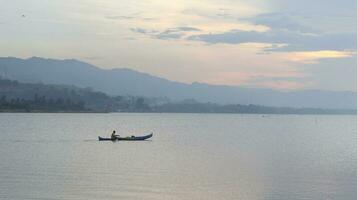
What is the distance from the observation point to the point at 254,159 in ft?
206

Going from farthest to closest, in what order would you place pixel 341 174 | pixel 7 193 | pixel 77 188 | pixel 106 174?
pixel 341 174
pixel 106 174
pixel 77 188
pixel 7 193

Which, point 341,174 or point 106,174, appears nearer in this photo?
point 106,174

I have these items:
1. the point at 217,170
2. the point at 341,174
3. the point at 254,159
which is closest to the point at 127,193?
the point at 217,170

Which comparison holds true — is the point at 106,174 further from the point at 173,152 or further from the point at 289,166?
the point at 173,152

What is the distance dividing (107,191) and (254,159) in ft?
97.8

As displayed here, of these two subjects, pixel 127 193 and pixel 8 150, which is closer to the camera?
pixel 127 193

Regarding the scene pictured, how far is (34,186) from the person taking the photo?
37.7 meters

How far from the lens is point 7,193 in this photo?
34.4 metres

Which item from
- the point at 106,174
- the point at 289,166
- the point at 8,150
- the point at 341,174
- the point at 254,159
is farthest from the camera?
the point at 8,150

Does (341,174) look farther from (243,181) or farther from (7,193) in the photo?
(7,193)

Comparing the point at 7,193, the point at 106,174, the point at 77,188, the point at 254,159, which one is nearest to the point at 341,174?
the point at 254,159

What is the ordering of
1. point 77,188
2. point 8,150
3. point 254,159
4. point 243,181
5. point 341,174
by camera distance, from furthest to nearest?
1. point 8,150
2. point 254,159
3. point 341,174
4. point 243,181
5. point 77,188

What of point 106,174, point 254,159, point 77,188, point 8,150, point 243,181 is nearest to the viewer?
point 77,188

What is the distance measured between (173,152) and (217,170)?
21129 mm
